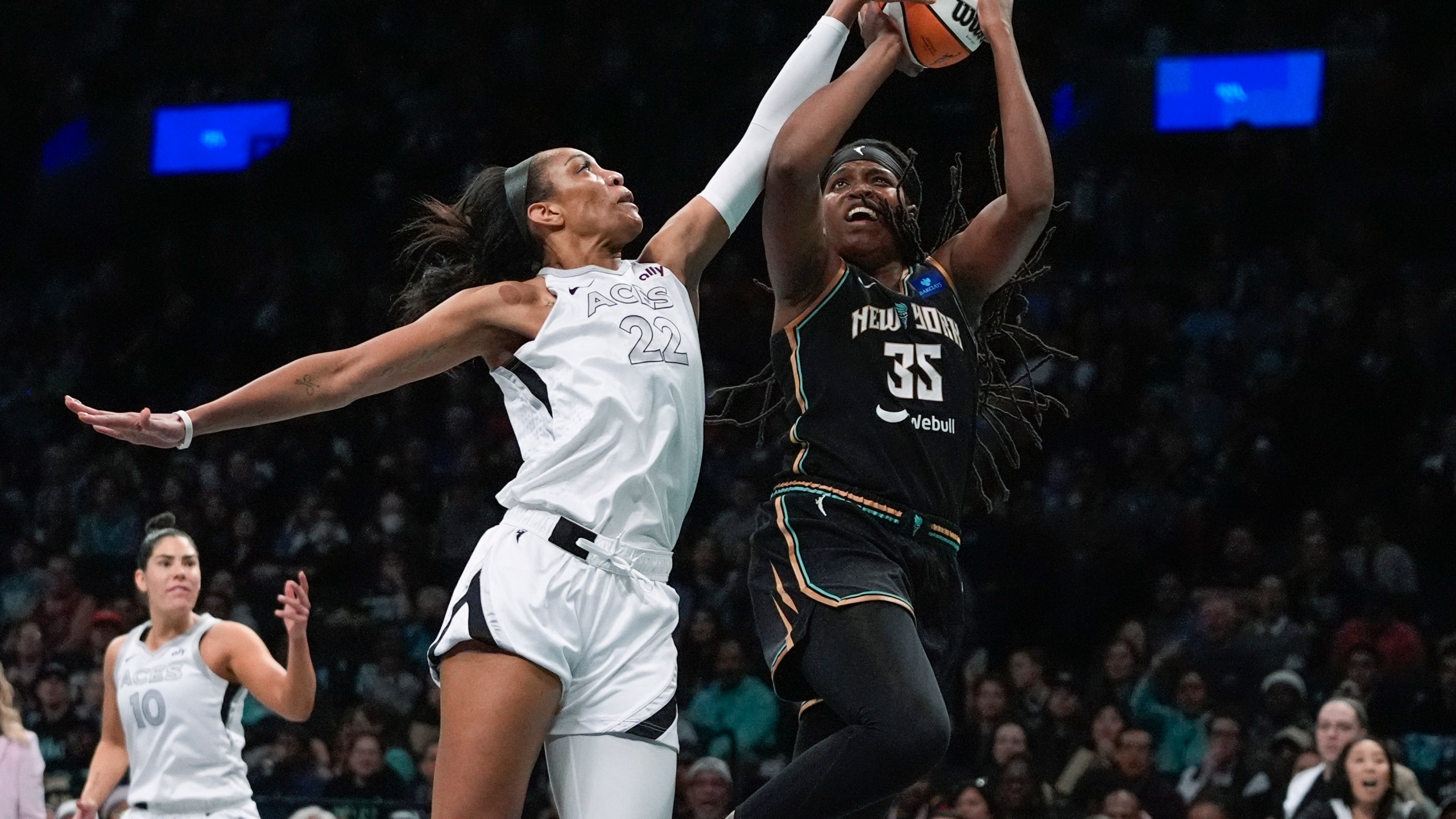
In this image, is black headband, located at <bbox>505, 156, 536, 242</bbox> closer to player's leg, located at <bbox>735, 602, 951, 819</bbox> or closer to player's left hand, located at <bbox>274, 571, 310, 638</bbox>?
player's leg, located at <bbox>735, 602, 951, 819</bbox>

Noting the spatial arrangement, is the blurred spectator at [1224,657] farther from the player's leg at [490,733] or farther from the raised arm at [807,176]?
the player's leg at [490,733]

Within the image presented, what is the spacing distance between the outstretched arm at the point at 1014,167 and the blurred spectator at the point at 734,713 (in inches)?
192

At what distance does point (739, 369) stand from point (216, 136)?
6.03 meters

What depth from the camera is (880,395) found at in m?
3.87

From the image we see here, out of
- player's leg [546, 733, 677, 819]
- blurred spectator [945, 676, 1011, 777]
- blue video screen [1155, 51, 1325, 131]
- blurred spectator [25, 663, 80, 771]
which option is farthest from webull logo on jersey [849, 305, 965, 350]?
blue video screen [1155, 51, 1325, 131]

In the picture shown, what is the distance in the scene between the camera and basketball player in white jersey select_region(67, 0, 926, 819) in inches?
131

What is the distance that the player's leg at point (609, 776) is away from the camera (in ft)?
11.0

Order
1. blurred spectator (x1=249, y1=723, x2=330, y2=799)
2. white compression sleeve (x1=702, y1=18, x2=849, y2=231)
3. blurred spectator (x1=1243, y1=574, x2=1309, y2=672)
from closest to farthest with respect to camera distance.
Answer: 1. white compression sleeve (x1=702, y1=18, x2=849, y2=231)
2. blurred spectator (x1=1243, y1=574, x2=1309, y2=672)
3. blurred spectator (x1=249, y1=723, x2=330, y2=799)

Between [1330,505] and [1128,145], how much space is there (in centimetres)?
389

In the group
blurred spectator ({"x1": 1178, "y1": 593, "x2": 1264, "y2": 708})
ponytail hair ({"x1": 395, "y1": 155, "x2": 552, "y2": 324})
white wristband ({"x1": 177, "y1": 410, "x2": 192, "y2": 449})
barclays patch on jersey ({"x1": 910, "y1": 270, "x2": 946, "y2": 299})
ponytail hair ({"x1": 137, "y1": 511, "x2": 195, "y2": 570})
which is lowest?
blurred spectator ({"x1": 1178, "y1": 593, "x2": 1264, "y2": 708})

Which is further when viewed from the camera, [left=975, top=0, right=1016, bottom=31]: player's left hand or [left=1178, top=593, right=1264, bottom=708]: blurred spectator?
[left=1178, top=593, right=1264, bottom=708]: blurred spectator

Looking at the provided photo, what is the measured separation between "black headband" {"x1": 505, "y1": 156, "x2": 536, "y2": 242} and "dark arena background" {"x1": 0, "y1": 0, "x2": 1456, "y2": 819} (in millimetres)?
4187

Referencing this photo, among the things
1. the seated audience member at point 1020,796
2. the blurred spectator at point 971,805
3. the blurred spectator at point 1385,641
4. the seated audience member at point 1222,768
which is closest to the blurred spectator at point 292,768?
the blurred spectator at point 971,805

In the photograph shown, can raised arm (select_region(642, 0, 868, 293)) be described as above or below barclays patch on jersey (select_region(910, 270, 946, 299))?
above
